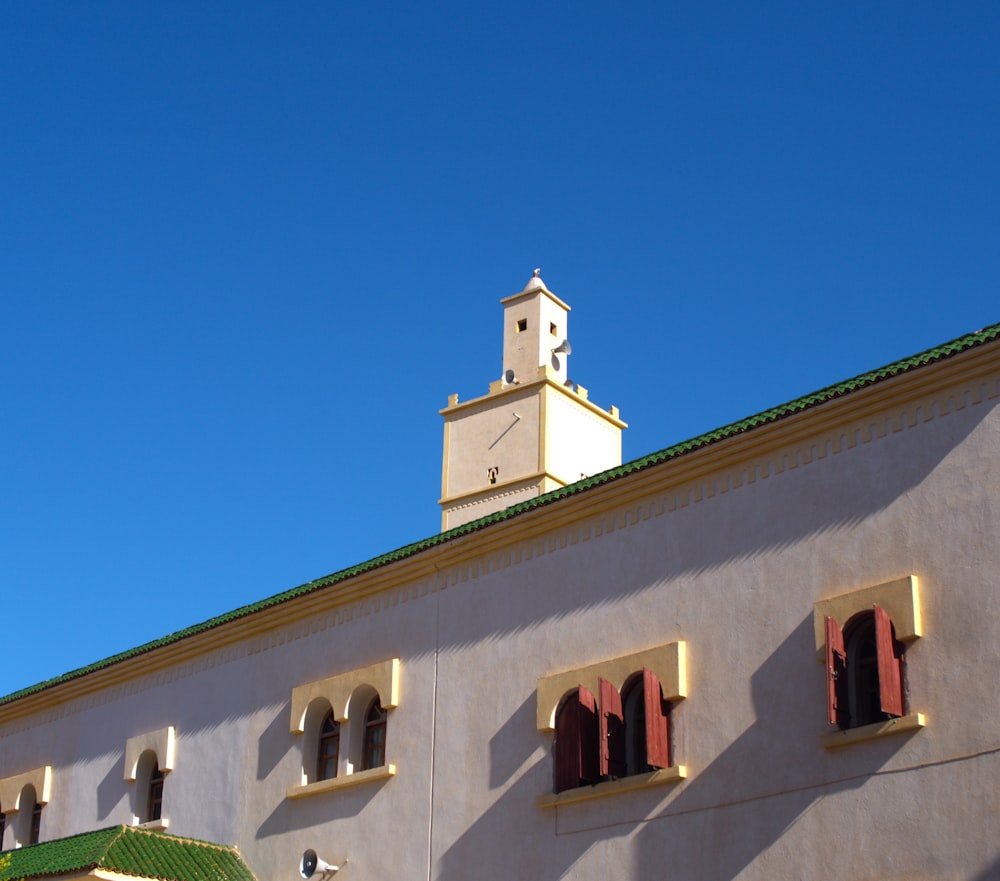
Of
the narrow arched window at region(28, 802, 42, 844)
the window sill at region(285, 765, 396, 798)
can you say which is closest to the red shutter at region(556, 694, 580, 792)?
the window sill at region(285, 765, 396, 798)

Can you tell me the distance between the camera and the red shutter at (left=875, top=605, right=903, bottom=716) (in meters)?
14.8

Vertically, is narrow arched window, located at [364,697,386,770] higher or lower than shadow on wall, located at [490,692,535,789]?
higher

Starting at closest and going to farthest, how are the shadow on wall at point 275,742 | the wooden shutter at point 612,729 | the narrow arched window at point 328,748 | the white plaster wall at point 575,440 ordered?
the wooden shutter at point 612,729 → the narrow arched window at point 328,748 → the shadow on wall at point 275,742 → the white plaster wall at point 575,440

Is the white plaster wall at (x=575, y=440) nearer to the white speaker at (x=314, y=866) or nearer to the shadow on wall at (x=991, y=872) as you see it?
the white speaker at (x=314, y=866)

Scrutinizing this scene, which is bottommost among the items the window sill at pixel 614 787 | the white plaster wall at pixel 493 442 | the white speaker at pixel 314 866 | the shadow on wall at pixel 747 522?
the white speaker at pixel 314 866

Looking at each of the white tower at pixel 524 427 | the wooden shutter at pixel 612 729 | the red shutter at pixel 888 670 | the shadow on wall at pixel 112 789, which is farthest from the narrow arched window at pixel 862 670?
the white tower at pixel 524 427

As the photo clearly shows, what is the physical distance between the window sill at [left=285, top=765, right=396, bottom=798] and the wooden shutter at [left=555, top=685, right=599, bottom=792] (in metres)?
2.90

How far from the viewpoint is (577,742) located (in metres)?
17.7

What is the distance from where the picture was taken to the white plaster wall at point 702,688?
14758mm

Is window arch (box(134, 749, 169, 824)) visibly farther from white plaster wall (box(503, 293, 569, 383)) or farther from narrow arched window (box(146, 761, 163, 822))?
white plaster wall (box(503, 293, 569, 383))

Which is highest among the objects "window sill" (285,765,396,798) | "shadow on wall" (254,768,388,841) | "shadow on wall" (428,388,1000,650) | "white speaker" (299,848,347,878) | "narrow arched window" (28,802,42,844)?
"shadow on wall" (428,388,1000,650)

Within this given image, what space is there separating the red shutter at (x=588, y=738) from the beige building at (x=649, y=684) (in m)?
0.03

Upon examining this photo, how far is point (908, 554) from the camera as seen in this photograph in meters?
15.4

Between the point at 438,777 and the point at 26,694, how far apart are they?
32.8 feet
